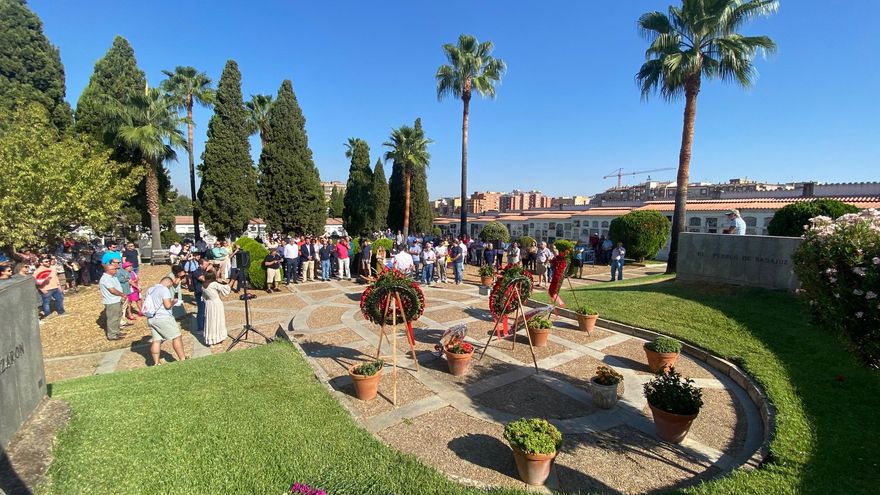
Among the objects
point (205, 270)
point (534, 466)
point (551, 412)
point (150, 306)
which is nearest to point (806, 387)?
point (551, 412)

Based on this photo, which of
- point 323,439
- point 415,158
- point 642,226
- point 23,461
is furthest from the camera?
point 415,158

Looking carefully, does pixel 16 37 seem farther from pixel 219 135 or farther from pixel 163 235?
pixel 163 235

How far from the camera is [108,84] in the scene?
27.3 m

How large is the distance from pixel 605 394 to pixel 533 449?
2270 millimetres

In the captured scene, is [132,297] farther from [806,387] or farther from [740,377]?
[806,387]

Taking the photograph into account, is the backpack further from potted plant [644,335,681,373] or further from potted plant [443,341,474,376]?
potted plant [644,335,681,373]

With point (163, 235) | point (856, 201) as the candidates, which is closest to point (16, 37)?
point (163, 235)

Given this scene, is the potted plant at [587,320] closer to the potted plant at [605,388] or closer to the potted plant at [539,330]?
the potted plant at [539,330]

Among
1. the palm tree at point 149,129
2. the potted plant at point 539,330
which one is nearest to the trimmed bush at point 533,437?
the potted plant at point 539,330

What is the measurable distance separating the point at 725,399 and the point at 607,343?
2.71m

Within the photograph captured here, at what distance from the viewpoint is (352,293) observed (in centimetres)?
1399

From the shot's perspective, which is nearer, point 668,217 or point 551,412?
point 551,412

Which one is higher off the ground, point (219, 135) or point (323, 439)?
point (219, 135)

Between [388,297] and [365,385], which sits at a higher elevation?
[388,297]
